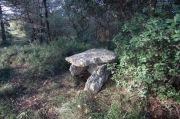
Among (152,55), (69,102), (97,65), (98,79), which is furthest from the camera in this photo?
(97,65)

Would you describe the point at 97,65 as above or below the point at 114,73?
above

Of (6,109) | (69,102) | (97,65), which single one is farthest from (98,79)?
(6,109)

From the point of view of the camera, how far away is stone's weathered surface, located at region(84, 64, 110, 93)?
11.2 ft

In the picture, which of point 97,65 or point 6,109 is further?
point 97,65

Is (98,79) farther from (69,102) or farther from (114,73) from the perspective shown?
(69,102)

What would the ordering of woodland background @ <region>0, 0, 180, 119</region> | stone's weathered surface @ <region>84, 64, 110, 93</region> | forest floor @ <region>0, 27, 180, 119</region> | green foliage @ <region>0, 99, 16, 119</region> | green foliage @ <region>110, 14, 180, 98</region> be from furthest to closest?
stone's weathered surface @ <region>84, 64, 110, 93</region> < green foliage @ <region>0, 99, 16, 119</region> < forest floor @ <region>0, 27, 180, 119</region> < woodland background @ <region>0, 0, 180, 119</region> < green foliage @ <region>110, 14, 180, 98</region>

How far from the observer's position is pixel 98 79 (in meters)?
3.49

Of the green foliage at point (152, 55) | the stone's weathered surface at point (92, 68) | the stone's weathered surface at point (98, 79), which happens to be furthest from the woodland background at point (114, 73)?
the stone's weathered surface at point (92, 68)

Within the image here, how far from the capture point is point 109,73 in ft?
12.1

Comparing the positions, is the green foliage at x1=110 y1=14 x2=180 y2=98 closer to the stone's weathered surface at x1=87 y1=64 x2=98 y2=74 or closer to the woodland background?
the woodland background

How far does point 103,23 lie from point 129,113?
12.4 ft

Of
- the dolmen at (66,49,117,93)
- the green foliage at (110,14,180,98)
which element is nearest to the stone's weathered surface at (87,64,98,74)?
the dolmen at (66,49,117,93)

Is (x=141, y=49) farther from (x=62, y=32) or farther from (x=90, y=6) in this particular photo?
(x=62, y=32)

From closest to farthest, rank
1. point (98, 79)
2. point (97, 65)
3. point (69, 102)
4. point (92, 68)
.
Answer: point (69, 102) < point (98, 79) < point (97, 65) < point (92, 68)
